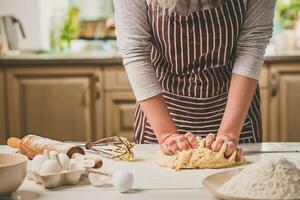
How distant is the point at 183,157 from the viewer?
1256mm

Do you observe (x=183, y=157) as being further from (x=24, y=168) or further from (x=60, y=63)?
(x=60, y=63)

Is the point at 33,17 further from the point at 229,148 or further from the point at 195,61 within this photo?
the point at 229,148

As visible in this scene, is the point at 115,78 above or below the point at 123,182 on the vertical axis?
below

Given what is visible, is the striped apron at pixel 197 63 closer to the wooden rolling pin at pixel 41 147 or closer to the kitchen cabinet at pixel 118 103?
the wooden rolling pin at pixel 41 147

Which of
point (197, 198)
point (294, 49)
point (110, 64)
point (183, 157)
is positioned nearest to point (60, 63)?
point (110, 64)

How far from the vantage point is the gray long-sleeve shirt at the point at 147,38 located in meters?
1.53

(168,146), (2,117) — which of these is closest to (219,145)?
(168,146)

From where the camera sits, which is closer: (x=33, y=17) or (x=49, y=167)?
(x=49, y=167)

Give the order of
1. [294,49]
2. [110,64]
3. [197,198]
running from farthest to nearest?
[294,49] → [110,64] → [197,198]

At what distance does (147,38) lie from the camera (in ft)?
5.19

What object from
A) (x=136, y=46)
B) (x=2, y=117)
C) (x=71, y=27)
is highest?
(x=136, y=46)

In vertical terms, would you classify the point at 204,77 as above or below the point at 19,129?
above

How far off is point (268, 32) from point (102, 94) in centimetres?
163

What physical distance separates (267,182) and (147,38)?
713 millimetres
